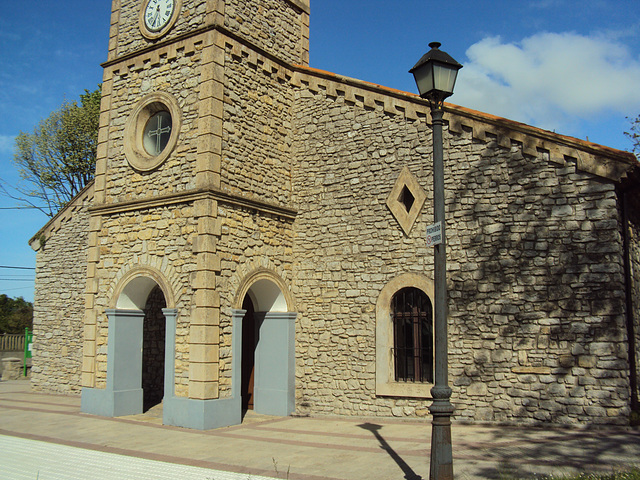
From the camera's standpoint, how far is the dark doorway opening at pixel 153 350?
14.2 metres

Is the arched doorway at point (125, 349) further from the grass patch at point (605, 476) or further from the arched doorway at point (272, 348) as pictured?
the grass patch at point (605, 476)

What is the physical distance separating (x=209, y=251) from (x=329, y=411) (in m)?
4.33

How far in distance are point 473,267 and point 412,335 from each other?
1.87m

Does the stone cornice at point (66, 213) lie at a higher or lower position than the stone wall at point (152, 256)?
higher

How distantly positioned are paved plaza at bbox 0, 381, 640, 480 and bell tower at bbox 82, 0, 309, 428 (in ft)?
3.52

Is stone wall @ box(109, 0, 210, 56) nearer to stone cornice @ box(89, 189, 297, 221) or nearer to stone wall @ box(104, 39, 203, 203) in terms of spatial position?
stone wall @ box(104, 39, 203, 203)

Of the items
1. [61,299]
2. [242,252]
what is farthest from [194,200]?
[61,299]

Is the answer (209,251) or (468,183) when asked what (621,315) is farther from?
(209,251)

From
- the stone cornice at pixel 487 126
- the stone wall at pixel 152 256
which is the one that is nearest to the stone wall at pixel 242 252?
the stone wall at pixel 152 256

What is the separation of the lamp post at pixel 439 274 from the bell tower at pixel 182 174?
5463 mm

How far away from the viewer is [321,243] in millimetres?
12508

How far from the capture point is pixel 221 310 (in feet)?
35.6

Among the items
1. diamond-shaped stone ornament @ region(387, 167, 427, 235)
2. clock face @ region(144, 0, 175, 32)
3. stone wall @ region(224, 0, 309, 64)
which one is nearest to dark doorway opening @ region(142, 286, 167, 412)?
clock face @ region(144, 0, 175, 32)

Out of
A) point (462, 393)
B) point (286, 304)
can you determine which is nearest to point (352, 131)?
point (286, 304)
